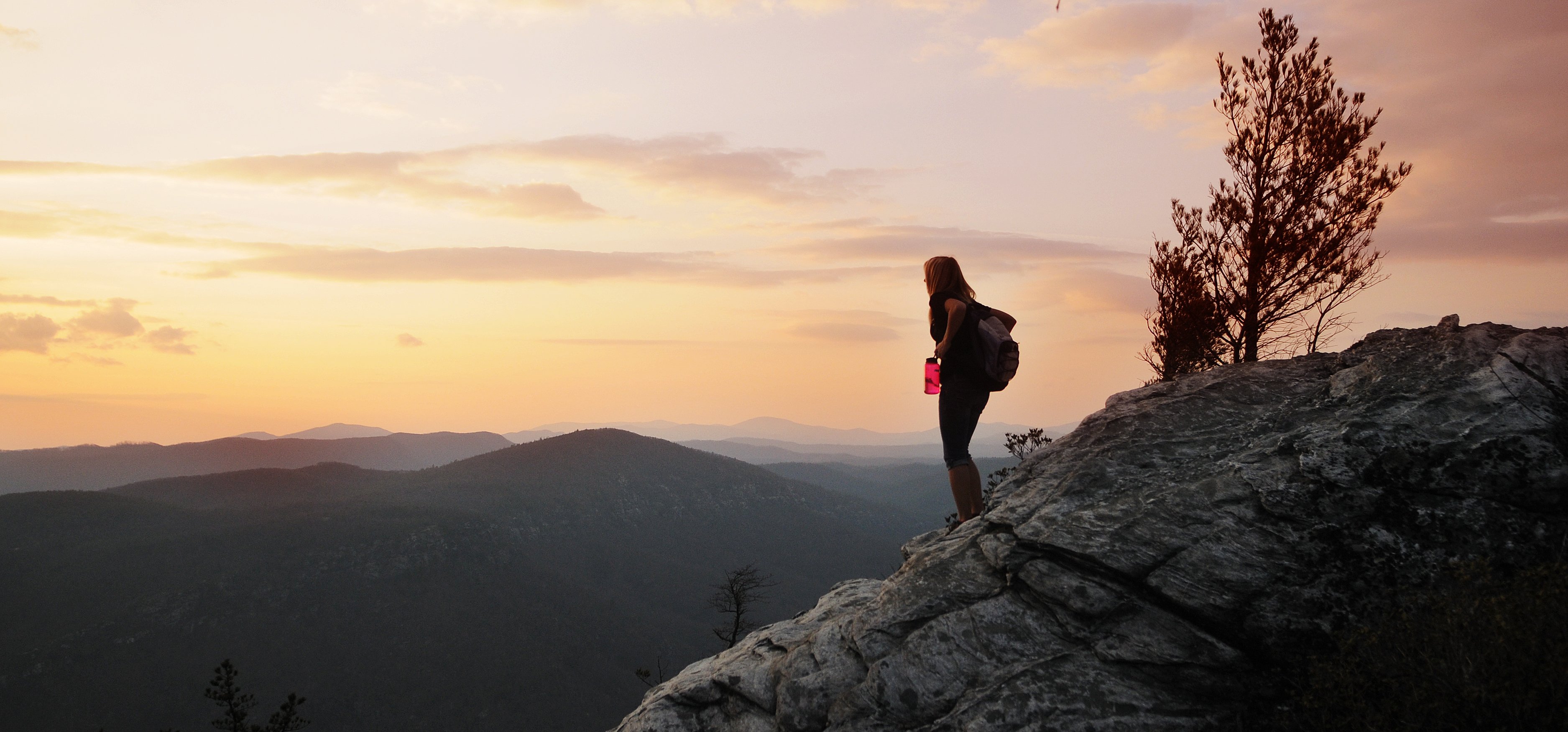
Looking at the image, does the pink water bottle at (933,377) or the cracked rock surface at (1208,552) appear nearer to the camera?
the cracked rock surface at (1208,552)

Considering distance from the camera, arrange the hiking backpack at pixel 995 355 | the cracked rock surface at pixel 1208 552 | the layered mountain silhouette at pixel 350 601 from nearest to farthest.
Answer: the cracked rock surface at pixel 1208 552 < the hiking backpack at pixel 995 355 < the layered mountain silhouette at pixel 350 601

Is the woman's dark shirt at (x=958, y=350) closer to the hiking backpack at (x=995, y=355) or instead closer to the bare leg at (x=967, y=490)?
the hiking backpack at (x=995, y=355)

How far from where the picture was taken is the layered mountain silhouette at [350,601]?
102 m

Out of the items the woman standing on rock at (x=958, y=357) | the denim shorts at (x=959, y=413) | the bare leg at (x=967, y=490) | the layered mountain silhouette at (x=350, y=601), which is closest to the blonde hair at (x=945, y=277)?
the woman standing on rock at (x=958, y=357)

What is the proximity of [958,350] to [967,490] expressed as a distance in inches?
83.8

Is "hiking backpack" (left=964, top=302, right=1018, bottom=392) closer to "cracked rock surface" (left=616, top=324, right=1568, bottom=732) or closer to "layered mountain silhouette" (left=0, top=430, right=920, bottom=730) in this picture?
"cracked rock surface" (left=616, top=324, right=1568, bottom=732)

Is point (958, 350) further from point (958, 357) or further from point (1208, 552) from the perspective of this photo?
point (1208, 552)

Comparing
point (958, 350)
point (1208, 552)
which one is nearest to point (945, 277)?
point (958, 350)

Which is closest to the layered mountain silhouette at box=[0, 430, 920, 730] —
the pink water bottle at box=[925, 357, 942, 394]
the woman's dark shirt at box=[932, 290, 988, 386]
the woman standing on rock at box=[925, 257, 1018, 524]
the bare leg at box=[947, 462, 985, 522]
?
the bare leg at box=[947, 462, 985, 522]

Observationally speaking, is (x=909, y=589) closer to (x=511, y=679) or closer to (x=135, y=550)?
(x=511, y=679)

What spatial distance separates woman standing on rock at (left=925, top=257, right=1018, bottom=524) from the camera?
32.1 feet

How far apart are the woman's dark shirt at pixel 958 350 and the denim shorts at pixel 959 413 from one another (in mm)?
101

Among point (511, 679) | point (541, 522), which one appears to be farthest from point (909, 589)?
point (541, 522)

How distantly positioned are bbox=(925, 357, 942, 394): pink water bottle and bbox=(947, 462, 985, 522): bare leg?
1137 millimetres
